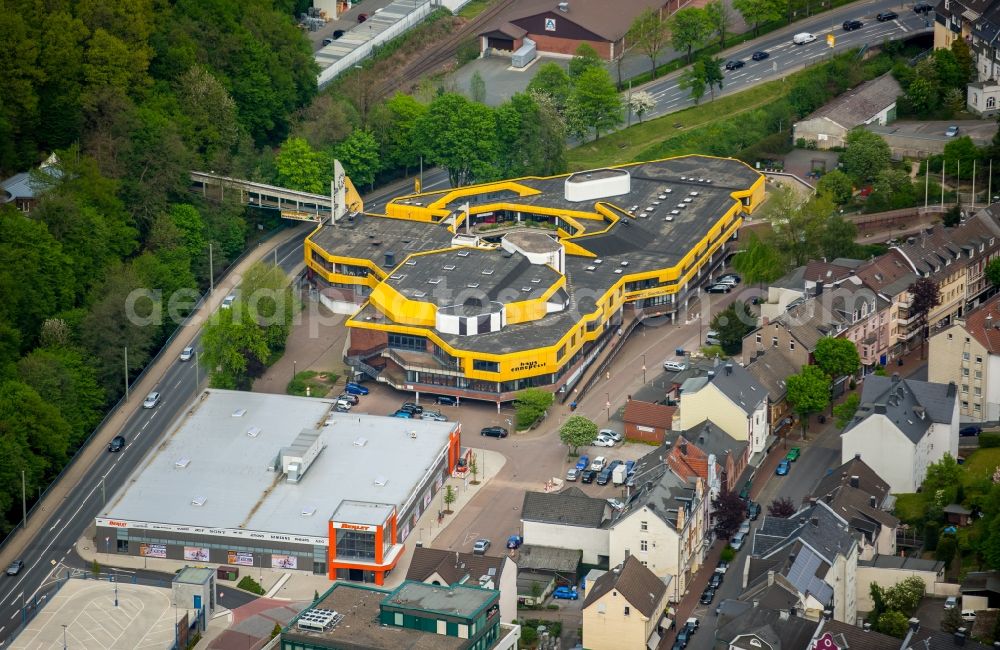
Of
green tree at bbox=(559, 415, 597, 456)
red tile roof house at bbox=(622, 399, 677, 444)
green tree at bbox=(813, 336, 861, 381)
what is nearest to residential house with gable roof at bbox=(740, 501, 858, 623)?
red tile roof house at bbox=(622, 399, 677, 444)

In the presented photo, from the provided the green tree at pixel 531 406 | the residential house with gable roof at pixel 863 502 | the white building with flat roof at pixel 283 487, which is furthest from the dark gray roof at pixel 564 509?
the green tree at pixel 531 406

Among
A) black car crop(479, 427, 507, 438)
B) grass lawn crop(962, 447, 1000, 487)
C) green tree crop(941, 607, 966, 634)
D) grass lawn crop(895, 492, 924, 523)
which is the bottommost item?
green tree crop(941, 607, 966, 634)

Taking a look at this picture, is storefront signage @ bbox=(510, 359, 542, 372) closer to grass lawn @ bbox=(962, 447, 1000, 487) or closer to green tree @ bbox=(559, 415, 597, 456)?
green tree @ bbox=(559, 415, 597, 456)

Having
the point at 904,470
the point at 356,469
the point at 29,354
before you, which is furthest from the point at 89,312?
the point at 904,470

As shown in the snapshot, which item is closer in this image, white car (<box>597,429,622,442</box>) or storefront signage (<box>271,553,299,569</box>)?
storefront signage (<box>271,553,299,569</box>)

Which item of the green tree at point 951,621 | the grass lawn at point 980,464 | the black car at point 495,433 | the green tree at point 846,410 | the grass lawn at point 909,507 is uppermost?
the green tree at point 846,410

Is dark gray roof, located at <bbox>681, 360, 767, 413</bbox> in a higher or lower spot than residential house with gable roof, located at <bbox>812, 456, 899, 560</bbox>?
higher

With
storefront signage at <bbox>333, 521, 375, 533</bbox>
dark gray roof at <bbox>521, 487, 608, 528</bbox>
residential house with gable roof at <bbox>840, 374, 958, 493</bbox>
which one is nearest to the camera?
storefront signage at <bbox>333, 521, 375, 533</bbox>

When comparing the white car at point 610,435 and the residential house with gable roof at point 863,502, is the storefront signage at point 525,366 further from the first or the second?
the residential house with gable roof at point 863,502
